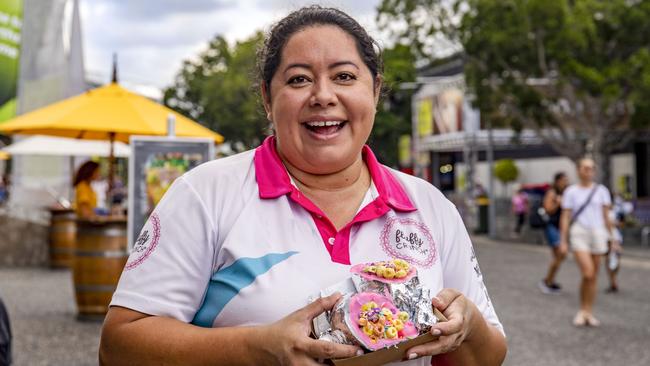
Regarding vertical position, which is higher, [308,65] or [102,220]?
[308,65]

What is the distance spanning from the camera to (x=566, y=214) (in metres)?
9.51

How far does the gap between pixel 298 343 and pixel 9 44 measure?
1252cm

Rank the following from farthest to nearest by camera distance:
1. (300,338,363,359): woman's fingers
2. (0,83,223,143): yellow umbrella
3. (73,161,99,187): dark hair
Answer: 1. (73,161,99,187): dark hair
2. (0,83,223,143): yellow umbrella
3. (300,338,363,359): woman's fingers

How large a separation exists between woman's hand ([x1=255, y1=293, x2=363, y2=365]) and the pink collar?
14.1 inches

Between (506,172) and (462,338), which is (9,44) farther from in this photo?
(506,172)

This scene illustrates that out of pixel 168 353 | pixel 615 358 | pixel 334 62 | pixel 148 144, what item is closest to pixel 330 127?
pixel 334 62

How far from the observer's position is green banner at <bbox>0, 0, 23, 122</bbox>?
1284 centimetres

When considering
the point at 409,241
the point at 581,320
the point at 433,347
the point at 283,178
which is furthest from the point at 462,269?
the point at 581,320

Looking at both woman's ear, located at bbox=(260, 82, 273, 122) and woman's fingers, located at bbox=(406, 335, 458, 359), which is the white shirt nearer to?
woman's ear, located at bbox=(260, 82, 273, 122)

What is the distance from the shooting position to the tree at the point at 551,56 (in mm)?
20016

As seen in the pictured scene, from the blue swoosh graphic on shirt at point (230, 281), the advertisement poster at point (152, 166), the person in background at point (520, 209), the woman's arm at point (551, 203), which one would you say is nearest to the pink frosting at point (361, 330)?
the blue swoosh graphic on shirt at point (230, 281)

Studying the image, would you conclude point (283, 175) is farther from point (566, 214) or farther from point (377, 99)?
point (566, 214)

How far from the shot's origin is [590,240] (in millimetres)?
9109

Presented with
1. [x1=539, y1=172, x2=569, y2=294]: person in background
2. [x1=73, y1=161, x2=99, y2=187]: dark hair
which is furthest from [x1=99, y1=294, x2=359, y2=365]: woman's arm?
[x1=539, y1=172, x2=569, y2=294]: person in background
